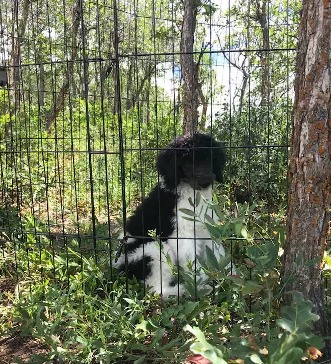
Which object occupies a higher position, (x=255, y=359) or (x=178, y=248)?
(x=255, y=359)

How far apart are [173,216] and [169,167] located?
410 mm

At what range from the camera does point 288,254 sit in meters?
2.75

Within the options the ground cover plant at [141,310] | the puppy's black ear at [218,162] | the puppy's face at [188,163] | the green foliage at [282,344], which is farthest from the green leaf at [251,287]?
the puppy's black ear at [218,162]

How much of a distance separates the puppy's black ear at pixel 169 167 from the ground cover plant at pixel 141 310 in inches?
23.4

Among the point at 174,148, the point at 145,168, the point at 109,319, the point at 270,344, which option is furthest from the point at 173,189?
the point at 145,168

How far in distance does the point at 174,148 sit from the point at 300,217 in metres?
1.25

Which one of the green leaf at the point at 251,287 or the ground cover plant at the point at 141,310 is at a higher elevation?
the green leaf at the point at 251,287

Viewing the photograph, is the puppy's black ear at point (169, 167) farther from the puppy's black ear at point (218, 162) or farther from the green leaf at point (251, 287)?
the green leaf at point (251, 287)

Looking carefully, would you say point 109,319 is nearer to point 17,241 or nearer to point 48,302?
point 48,302

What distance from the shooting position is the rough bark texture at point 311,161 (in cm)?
238

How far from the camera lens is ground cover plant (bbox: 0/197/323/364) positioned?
93.7 inches

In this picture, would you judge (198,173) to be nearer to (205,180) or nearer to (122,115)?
(205,180)

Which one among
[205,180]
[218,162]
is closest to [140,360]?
[205,180]

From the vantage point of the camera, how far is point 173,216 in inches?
144
